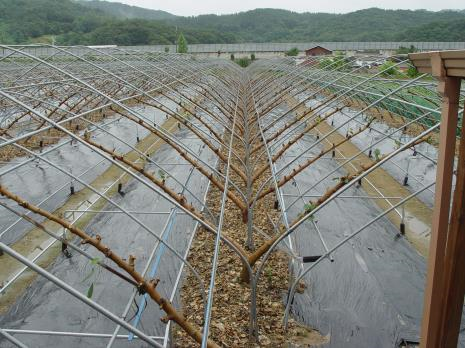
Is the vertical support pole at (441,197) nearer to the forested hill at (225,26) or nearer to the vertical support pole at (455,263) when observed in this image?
the vertical support pole at (455,263)

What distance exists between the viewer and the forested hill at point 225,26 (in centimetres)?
6047

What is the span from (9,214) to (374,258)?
7.15 meters

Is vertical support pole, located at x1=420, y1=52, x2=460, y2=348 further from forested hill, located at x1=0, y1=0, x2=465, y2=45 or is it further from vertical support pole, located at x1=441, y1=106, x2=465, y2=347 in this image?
forested hill, located at x1=0, y1=0, x2=465, y2=45

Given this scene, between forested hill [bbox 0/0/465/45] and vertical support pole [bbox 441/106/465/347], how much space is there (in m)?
50.8

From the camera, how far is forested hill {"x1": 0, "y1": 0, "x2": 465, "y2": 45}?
A: 60.5 metres

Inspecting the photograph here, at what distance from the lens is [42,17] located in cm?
7306

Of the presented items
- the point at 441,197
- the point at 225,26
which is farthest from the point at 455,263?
the point at 225,26

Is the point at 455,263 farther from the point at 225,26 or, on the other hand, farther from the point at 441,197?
the point at 225,26

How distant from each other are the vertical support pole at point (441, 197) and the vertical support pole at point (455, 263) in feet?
0.08

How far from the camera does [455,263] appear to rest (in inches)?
83.5

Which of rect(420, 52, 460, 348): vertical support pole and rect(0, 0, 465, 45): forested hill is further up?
rect(0, 0, 465, 45): forested hill

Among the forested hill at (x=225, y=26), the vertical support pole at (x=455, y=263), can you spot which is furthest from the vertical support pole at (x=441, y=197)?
the forested hill at (x=225, y=26)

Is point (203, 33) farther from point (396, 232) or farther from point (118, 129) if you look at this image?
point (396, 232)

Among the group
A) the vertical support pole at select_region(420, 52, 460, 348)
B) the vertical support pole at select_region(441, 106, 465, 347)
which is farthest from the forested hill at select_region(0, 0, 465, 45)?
the vertical support pole at select_region(441, 106, 465, 347)
